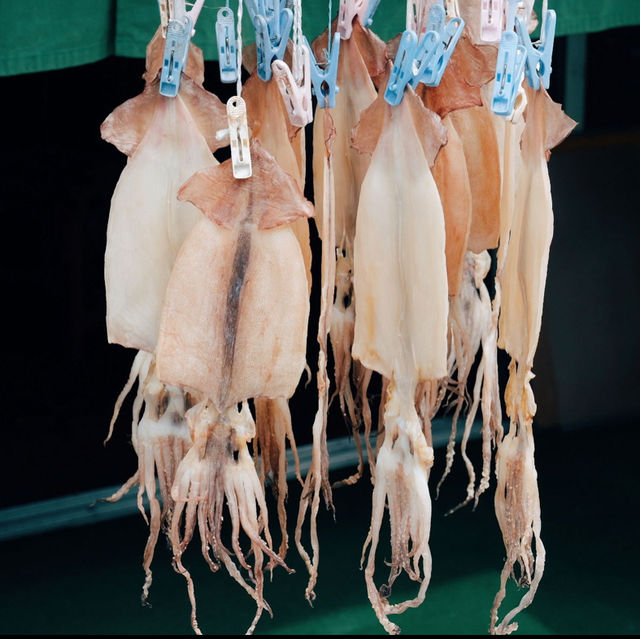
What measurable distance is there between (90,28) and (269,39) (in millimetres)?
581

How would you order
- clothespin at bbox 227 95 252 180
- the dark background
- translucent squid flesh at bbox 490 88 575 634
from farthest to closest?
the dark background
translucent squid flesh at bbox 490 88 575 634
clothespin at bbox 227 95 252 180

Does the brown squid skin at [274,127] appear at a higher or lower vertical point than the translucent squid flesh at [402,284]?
higher

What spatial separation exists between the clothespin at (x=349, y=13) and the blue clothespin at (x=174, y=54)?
29 centimetres

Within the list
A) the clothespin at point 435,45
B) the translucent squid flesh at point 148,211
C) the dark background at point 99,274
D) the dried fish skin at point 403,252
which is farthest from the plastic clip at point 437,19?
the dark background at point 99,274

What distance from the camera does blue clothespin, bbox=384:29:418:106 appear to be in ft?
3.62

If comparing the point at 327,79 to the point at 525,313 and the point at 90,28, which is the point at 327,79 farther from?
the point at 90,28

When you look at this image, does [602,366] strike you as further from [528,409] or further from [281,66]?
[281,66]

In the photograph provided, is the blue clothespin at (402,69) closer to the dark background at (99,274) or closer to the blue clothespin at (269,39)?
the blue clothespin at (269,39)

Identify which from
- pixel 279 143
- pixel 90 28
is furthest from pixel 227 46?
pixel 90 28

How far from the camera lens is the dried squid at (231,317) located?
1.12 meters

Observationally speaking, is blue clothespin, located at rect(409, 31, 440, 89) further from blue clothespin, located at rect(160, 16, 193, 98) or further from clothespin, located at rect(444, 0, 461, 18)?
blue clothespin, located at rect(160, 16, 193, 98)

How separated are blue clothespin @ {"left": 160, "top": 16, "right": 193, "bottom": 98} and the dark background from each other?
227cm

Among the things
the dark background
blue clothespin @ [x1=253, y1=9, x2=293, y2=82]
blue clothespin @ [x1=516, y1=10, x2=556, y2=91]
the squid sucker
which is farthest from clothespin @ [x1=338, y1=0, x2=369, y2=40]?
the dark background

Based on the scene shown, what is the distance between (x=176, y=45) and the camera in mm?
1122
